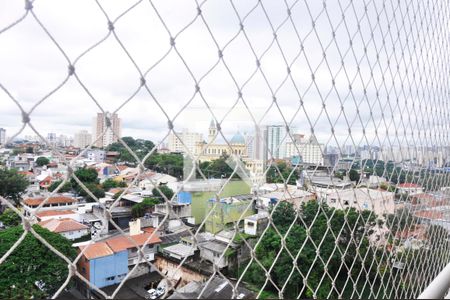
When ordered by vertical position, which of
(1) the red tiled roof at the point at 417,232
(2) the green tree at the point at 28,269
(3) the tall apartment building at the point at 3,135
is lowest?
(2) the green tree at the point at 28,269

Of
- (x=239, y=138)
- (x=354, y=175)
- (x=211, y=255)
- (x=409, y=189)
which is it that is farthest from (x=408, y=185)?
(x=211, y=255)

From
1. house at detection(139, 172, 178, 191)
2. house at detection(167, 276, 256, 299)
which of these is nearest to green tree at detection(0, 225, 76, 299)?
house at detection(139, 172, 178, 191)

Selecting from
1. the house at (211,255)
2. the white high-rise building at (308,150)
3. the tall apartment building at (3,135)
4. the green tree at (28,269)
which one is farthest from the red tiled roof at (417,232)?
the green tree at (28,269)

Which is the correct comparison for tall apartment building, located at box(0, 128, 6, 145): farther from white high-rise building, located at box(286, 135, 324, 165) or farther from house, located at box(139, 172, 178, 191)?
white high-rise building, located at box(286, 135, 324, 165)

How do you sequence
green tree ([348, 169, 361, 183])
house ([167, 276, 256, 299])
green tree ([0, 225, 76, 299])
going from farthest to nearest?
green tree ([0, 225, 76, 299]), green tree ([348, 169, 361, 183]), house ([167, 276, 256, 299])

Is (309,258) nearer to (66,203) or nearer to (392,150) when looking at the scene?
(392,150)

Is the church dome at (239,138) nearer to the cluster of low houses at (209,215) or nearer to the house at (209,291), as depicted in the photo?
the cluster of low houses at (209,215)

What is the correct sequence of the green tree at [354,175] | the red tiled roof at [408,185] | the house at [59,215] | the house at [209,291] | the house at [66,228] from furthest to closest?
the house at [59,215]
the house at [66,228]
the red tiled roof at [408,185]
the green tree at [354,175]
the house at [209,291]

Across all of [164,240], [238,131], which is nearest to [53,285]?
[164,240]
